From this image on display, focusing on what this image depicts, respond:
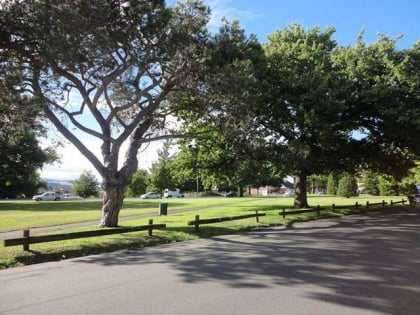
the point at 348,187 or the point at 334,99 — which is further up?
the point at 334,99

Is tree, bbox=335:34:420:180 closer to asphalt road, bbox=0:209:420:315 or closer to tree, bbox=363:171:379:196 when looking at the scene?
asphalt road, bbox=0:209:420:315

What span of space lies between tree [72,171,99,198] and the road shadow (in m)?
85.4

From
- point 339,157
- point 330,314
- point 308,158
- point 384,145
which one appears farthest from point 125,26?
point 384,145

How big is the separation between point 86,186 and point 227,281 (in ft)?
307

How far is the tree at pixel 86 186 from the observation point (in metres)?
96.7

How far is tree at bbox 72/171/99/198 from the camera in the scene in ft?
317

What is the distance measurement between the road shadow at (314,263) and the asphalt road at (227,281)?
0.07 feet

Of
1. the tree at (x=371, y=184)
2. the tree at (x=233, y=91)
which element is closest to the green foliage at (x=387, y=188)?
the tree at (x=371, y=184)

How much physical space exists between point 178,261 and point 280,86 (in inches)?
720

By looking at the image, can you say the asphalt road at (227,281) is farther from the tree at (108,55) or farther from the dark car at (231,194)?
the dark car at (231,194)

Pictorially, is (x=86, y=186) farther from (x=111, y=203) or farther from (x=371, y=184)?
(x=111, y=203)

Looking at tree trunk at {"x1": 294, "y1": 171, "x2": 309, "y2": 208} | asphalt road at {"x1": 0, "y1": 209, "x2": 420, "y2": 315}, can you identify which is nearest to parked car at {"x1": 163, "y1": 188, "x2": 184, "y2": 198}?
tree trunk at {"x1": 294, "y1": 171, "x2": 309, "y2": 208}

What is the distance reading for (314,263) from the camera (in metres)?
10.3

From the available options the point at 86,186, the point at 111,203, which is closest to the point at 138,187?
the point at 86,186
